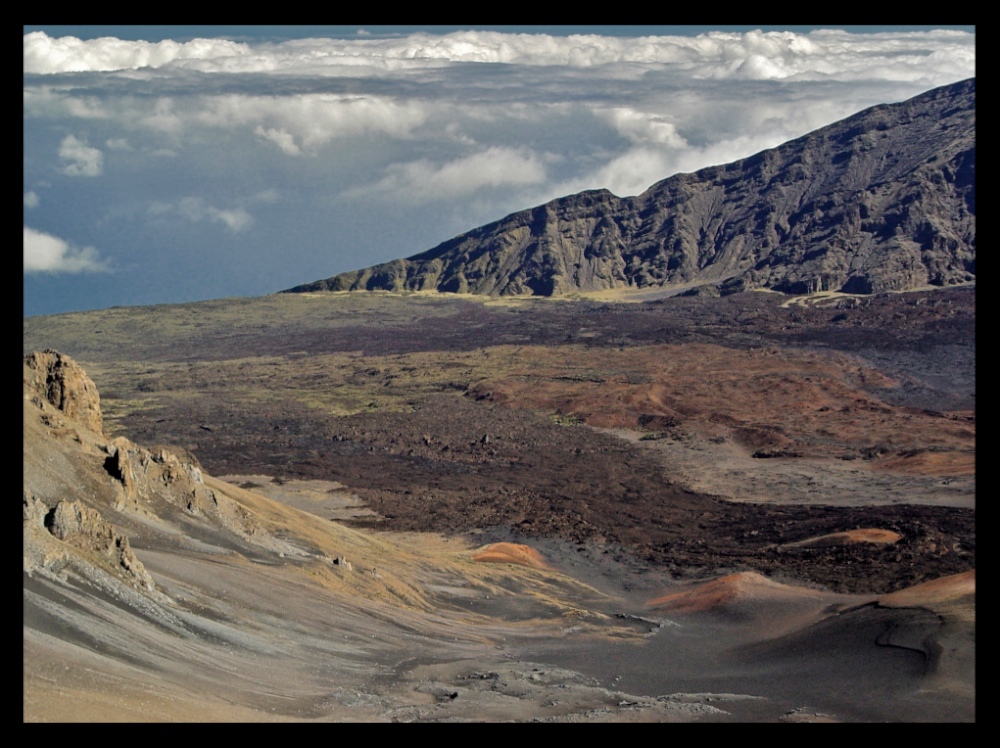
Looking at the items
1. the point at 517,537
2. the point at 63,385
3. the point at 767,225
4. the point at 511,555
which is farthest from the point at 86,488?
the point at 767,225

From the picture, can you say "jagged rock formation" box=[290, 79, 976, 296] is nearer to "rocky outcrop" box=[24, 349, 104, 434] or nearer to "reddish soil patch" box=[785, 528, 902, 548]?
"reddish soil patch" box=[785, 528, 902, 548]

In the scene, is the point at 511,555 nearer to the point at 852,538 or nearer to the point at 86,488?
the point at 852,538

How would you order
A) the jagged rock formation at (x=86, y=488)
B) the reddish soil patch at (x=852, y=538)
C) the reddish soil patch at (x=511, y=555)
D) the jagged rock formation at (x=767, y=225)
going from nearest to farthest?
the jagged rock formation at (x=86, y=488)
the reddish soil patch at (x=511, y=555)
the reddish soil patch at (x=852, y=538)
the jagged rock formation at (x=767, y=225)

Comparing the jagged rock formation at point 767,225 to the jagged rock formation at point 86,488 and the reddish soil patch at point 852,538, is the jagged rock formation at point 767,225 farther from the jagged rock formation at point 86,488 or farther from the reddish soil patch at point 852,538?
the jagged rock formation at point 86,488

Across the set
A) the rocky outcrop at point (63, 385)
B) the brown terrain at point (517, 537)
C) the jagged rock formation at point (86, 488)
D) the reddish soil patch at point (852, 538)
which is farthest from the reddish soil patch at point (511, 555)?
the rocky outcrop at point (63, 385)

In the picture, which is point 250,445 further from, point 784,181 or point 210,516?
point 784,181

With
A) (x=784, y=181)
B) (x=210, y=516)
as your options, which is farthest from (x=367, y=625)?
(x=784, y=181)
